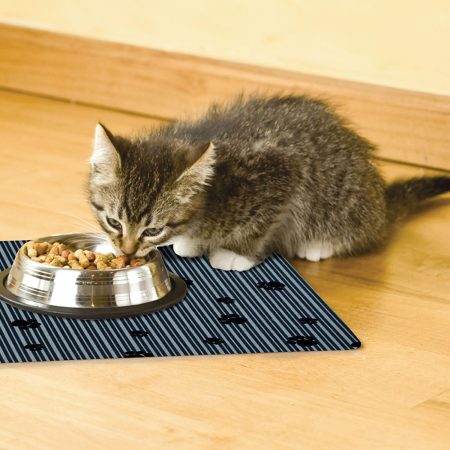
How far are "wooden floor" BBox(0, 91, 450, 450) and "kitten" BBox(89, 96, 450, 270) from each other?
Answer: 14 cm

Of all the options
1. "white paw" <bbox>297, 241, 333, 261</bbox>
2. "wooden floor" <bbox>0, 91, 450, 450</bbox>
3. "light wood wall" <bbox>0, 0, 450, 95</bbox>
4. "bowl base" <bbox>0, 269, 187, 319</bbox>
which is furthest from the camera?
"light wood wall" <bbox>0, 0, 450, 95</bbox>

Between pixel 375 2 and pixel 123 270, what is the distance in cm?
163

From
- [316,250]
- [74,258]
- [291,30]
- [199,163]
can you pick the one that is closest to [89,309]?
[74,258]

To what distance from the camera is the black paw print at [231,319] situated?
6.79 ft

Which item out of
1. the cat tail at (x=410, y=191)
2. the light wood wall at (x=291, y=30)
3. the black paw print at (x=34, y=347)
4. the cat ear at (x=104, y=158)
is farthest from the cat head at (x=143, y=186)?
the light wood wall at (x=291, y=30)

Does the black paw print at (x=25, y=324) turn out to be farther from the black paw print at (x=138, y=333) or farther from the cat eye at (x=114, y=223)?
the cat eye at (x=114, y=223)

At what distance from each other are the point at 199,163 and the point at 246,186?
23 cm

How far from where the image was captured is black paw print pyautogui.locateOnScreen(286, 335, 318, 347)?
6.51 ft

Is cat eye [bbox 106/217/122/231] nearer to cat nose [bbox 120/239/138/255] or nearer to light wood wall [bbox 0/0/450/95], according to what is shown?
cat nose [bbox 120/239/138/255]

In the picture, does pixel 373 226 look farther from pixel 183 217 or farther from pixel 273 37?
pixel 273 37

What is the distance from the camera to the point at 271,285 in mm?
2291

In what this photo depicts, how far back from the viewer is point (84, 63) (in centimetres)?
396

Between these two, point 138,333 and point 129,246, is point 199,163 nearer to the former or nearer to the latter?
point 129,246

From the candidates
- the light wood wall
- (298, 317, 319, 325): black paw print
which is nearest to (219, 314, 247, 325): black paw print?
(298, 317, 319, 325): black paw print
